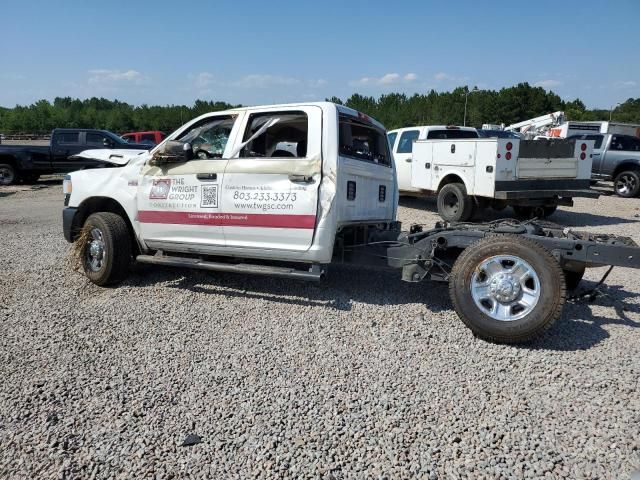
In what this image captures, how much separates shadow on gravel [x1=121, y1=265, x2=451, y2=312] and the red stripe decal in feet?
2.49

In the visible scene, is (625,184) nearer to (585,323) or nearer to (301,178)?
(585,323)

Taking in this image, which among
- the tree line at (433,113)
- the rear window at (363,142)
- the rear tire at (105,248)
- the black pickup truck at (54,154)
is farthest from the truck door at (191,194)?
the tree line at (433,113)

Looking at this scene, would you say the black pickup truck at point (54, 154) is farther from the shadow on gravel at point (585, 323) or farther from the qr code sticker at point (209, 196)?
the shadow on gravel at point (585, 323)

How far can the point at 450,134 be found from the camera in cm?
1179

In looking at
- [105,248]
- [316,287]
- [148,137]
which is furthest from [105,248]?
[148,137]

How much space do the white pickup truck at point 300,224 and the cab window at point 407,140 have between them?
6.28 meters

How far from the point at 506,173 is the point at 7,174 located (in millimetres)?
14893

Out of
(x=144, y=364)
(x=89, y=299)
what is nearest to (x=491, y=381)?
(x=144, y=364)

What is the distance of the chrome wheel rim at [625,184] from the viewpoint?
14.5 meters

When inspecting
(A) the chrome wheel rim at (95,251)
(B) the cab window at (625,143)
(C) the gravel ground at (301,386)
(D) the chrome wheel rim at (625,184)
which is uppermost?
(B) the cab window at (625,143)

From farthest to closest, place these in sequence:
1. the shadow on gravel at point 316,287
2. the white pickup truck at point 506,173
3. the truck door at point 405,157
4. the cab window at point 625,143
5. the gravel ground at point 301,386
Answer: the cab window at point 625,143 < the truck door at point 405,157 < the white pickup truck at point 506,173 < the shadow on gravel at point 316,287 < the gravel ground at point 301,386

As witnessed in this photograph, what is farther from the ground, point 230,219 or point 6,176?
point 230,219

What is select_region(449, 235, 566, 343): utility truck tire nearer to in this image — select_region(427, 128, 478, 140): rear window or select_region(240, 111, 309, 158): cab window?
select_region(240, 111, 309, 158): cab window

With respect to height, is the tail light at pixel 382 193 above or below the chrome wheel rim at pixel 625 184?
above
